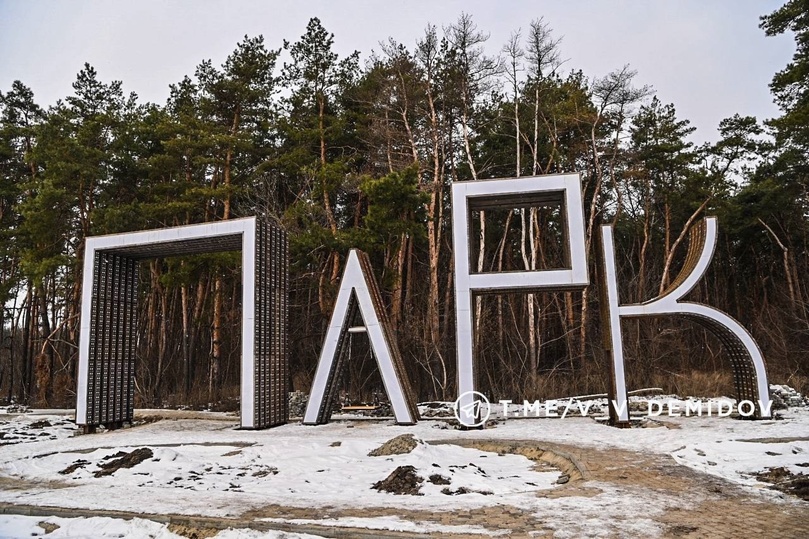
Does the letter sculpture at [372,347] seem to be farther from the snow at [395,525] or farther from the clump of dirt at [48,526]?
the clump of dirt at [48,526]

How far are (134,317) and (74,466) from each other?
19.3ft

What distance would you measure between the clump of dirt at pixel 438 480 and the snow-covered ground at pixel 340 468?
0.15ft

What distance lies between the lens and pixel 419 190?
64.2ft

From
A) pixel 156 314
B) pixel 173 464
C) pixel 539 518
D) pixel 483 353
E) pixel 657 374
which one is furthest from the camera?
pixel 156 314

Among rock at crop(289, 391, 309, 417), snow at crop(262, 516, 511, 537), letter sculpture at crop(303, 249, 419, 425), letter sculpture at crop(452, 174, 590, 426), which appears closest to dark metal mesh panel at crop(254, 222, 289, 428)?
letter sculpture at crop(303, 249, 419, 425)

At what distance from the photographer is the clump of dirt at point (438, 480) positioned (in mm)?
7307

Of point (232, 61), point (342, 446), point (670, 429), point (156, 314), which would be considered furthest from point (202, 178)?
point (670, 429)

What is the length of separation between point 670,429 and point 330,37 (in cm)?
1898

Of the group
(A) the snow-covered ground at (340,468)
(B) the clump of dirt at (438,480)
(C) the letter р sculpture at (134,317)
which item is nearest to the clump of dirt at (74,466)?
(A) the snow-covered ground at (340,468)

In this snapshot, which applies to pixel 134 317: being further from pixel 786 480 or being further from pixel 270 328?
pixel 786 480

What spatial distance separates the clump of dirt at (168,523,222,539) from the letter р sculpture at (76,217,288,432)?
709 centimetres

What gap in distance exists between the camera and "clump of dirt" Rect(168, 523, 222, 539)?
525cm

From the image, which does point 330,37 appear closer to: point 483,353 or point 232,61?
point 232,61

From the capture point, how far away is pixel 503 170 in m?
23.7
